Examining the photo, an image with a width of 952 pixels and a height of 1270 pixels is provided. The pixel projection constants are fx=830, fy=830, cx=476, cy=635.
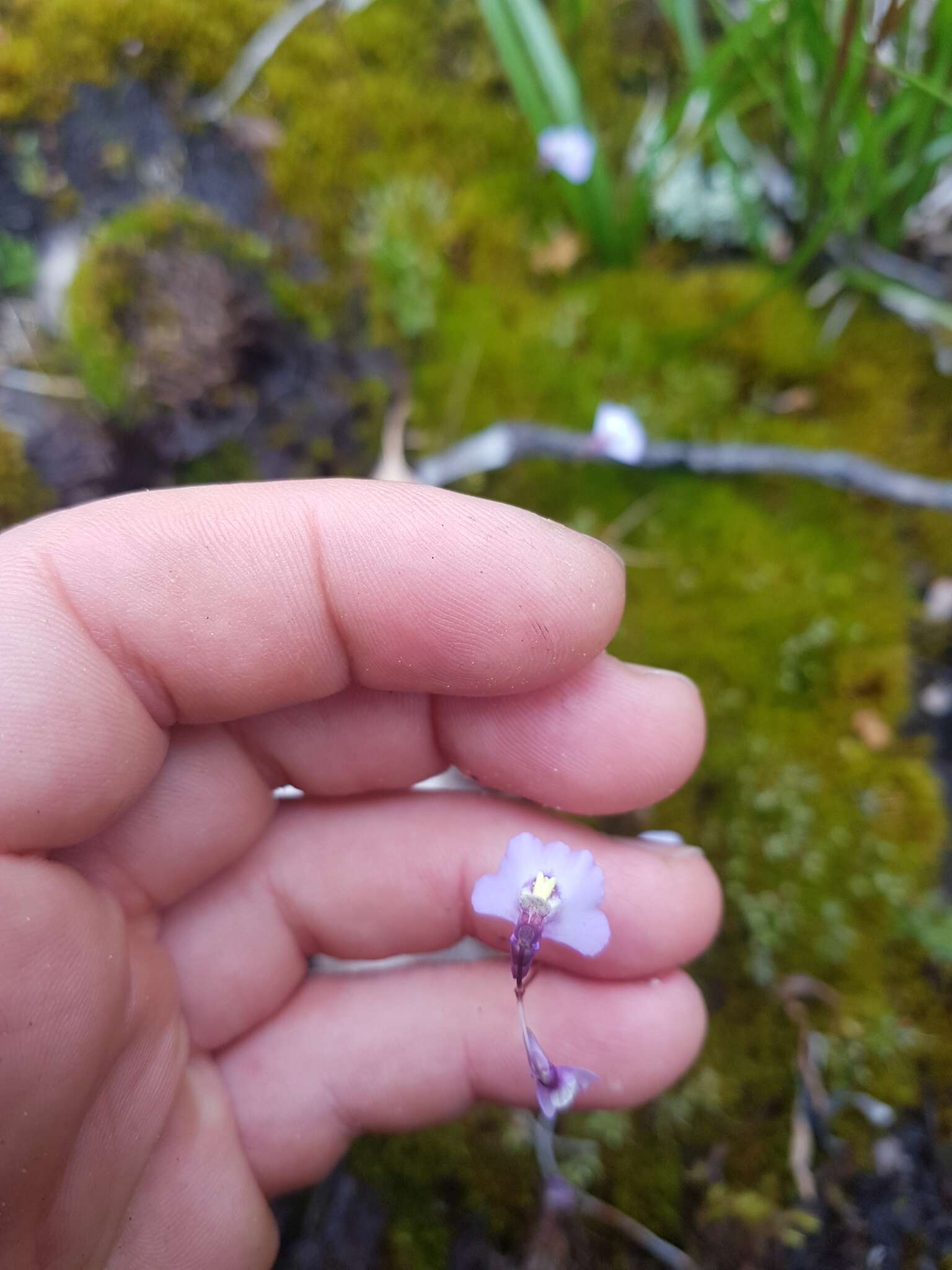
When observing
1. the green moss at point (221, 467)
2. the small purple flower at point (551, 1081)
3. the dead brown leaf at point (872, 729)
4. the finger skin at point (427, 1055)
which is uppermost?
the green moss at point (221, 467)

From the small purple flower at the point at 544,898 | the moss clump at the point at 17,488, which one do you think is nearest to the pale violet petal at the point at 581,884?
the small purple flower at the point at 544,898

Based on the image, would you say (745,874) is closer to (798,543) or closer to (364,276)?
(798,543)

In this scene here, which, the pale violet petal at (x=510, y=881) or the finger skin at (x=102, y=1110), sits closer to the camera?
the finger skin at (x=102, y=1110)

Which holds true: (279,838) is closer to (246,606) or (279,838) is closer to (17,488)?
(246,606)

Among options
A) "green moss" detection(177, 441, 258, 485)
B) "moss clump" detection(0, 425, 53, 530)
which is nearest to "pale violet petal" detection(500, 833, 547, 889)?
"green moss" detection(177, 441, 258, 485)

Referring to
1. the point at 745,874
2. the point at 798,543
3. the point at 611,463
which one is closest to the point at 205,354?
the point at 611,463

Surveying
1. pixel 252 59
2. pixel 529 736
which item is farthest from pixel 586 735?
pixel 252 59

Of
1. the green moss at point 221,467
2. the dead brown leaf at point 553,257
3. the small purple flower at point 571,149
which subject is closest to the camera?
the small purple flower at point 571,149

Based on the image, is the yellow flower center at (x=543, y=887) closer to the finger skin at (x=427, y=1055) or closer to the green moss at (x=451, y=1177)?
the finger skin at (x=427, y=1055)
